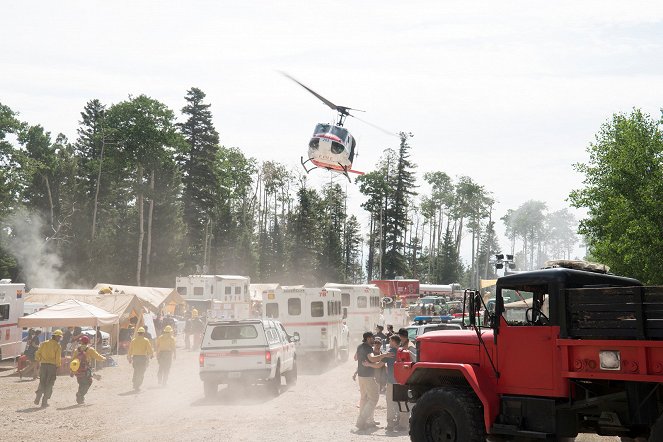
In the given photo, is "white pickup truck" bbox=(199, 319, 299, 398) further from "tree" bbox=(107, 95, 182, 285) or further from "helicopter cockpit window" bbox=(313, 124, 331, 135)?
"tree" bbox=(107, 95, 182, 285)

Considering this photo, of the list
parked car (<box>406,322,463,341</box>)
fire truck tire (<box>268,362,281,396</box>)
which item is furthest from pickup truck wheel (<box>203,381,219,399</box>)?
parked car (<box>406,322,463,341</box>)

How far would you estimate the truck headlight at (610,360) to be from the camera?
26.9 feet

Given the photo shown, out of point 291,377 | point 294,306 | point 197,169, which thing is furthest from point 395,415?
point 197,169

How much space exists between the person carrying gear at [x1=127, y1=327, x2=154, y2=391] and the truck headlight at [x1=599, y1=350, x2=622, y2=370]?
48.5ft

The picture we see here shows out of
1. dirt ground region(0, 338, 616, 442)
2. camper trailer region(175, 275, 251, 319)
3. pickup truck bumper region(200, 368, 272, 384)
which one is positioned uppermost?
camper trailer region(175, 275, 251, 319)

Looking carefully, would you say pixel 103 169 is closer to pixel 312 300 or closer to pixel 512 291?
pixel 312 300

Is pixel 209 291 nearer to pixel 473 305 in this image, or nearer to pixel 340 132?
pixel 340 132

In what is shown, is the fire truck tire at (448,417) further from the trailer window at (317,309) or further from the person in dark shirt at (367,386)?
the trailer window at (317,309)

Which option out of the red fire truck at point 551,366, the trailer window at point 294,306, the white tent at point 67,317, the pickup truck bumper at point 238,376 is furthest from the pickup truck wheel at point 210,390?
the red fire truck at point 551,366

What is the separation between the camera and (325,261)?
93.8 m

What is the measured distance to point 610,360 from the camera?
8.24m

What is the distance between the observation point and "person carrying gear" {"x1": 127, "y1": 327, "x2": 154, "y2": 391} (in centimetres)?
2077

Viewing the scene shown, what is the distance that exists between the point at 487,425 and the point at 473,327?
1.23 m

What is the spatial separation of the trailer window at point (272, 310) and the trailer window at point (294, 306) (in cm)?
53
